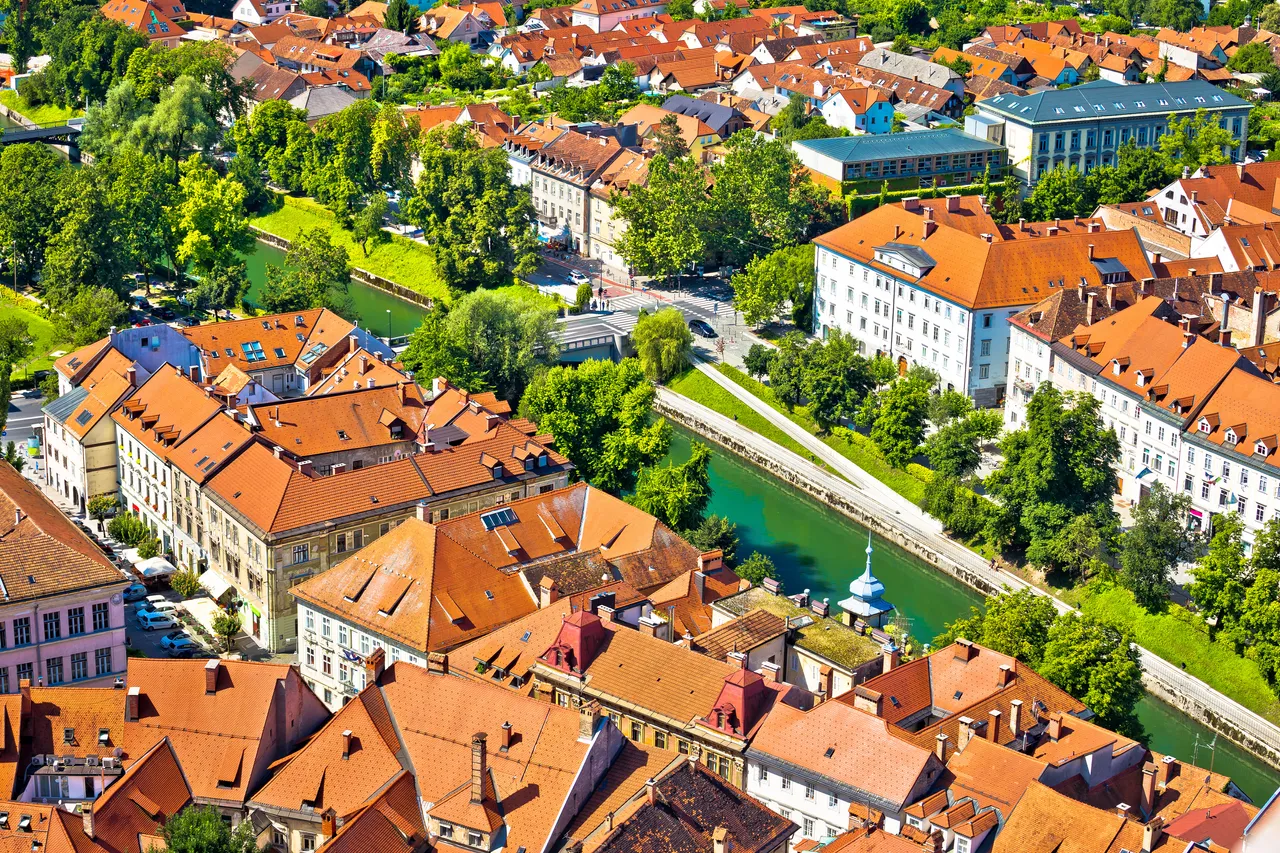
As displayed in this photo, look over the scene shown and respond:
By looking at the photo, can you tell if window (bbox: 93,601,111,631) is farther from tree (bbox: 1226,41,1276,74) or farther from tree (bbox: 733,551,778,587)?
tree (bbox: 1226,41,1276,74)

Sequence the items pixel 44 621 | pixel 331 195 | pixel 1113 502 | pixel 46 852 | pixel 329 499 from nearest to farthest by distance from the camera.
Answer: pixel 46 852 < pixel 44 621 < pixel 329 499 < pixel 1113 502 < pixel 331 195

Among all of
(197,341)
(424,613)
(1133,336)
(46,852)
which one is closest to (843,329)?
(1133,336)

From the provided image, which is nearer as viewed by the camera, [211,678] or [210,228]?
[211,678]

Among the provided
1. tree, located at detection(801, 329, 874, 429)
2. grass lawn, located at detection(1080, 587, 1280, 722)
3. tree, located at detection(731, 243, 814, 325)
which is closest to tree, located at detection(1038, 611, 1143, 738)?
grass lawn, located at detection(1080, 587, 1280, 722)

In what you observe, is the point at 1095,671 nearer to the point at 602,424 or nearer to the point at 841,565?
the point at 841,565

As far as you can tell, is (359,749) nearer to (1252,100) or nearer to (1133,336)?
(1133,336)

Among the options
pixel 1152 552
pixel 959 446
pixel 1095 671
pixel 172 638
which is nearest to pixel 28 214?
pixel 172 638
